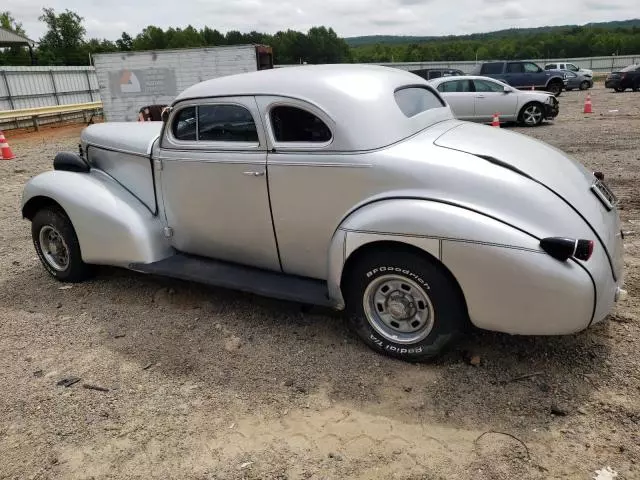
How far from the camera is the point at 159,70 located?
1750 centimetres

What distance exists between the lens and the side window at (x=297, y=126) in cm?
352

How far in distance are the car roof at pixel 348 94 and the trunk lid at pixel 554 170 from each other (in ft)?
1.09

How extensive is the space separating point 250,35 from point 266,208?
3014 inches

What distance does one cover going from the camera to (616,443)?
2.66m

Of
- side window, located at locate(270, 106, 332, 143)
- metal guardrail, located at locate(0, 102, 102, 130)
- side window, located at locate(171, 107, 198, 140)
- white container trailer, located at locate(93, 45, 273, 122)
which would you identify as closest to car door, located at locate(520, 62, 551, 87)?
white container trailer, located at locate(93, 45, 273, 122)

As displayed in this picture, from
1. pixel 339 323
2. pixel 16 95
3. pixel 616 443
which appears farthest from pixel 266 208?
pixel 16 95

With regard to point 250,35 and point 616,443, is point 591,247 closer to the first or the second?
point 616,443

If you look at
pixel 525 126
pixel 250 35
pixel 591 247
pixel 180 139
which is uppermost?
pixel 250 35

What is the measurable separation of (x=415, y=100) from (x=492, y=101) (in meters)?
11.7

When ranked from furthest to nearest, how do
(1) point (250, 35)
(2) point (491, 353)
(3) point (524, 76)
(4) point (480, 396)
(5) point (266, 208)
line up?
(1) point (250, 35) < (3) point (524, 76) < (5) point (266, 208) < (2) point (491, 353) < (4) point (480, 396)

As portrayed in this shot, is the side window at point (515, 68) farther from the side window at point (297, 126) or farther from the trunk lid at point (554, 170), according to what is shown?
the side window at point (297, 126)

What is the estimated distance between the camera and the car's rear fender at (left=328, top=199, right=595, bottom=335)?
2830 mm

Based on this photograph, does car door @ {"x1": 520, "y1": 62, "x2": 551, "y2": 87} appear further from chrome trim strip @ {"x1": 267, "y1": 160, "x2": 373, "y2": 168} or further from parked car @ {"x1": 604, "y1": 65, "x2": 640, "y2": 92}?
chrome trim strip @ {"x1": 267, "y1": 160, "x2": 373, "y2": 168}

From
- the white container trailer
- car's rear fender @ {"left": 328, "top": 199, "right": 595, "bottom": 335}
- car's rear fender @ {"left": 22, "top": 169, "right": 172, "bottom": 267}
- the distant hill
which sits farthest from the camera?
the distant hill
